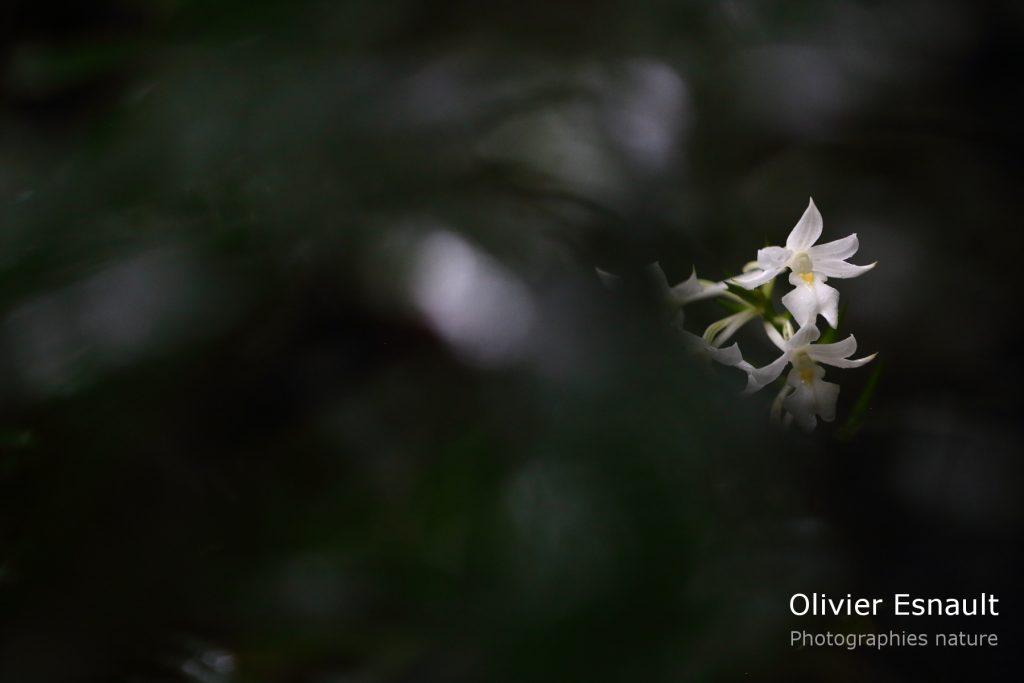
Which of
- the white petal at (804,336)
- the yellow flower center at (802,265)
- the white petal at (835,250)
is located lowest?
the white petal at (804,336)

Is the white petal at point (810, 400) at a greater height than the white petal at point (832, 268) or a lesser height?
lesser

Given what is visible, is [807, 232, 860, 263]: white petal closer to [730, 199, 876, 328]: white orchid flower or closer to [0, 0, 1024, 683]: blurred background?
[730, 199, 876, 328]: white orchid flower

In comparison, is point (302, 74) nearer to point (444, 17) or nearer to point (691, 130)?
point (444, 17)

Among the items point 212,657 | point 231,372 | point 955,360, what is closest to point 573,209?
point 231,372

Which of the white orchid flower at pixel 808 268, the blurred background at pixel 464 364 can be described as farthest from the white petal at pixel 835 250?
the blurred background at pixel 464 364

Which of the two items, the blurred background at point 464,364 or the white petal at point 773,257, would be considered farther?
the white petal at point 773,257

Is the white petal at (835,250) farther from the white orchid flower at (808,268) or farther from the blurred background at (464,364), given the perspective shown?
the blurred background at (464,364)

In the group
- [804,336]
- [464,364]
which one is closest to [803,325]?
[804,336]

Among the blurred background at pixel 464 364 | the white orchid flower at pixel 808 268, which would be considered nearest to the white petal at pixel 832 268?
the white orchid flower at pixel 808 268
